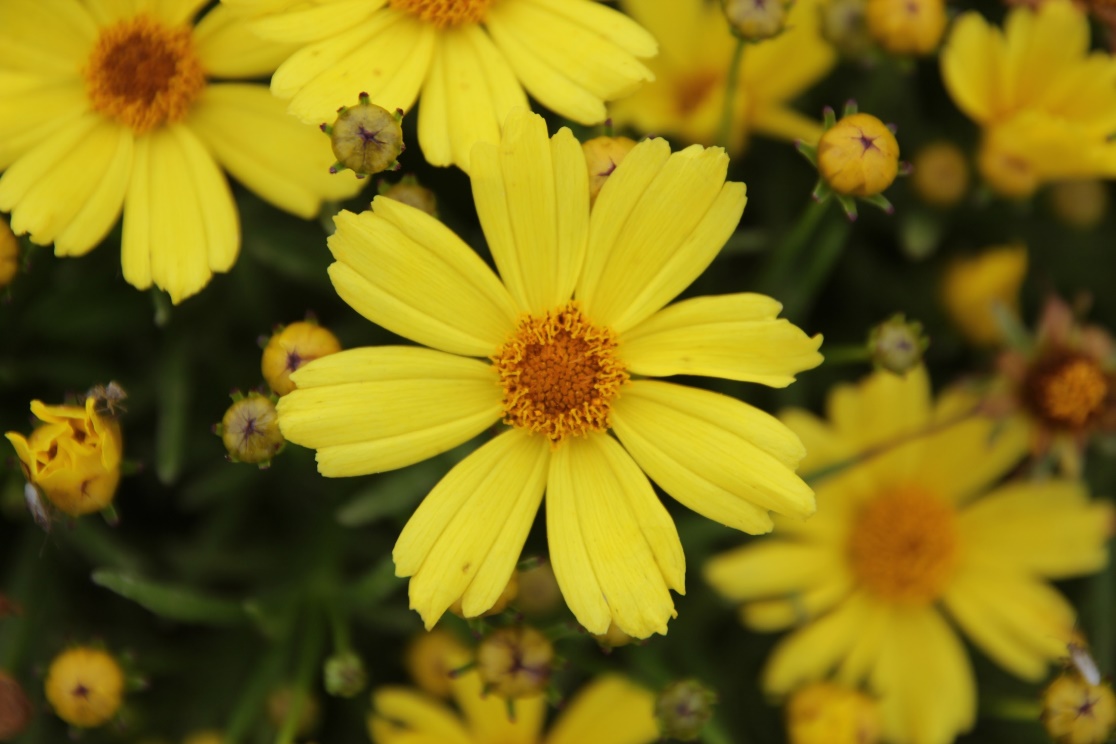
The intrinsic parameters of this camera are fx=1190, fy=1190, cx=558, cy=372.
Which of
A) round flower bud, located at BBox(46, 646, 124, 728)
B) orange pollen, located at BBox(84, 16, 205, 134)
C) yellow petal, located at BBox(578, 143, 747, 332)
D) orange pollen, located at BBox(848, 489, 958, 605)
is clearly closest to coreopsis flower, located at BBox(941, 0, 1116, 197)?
orange pollen, located at BBox(848, 489, 958, 605)

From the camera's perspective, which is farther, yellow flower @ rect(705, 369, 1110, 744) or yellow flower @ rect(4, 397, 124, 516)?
yellow flower @ rect(705, 369, 1110, 744)

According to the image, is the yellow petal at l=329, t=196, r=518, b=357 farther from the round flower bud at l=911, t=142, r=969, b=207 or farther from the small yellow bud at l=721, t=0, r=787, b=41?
the round flower bud at l=911, t=142, r=969, b=207

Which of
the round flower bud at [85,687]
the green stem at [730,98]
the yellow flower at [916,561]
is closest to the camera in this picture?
the round flower bud at [85,687]

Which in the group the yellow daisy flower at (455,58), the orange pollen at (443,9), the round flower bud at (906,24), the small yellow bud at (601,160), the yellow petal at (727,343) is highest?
the round flower bud at (906,24)

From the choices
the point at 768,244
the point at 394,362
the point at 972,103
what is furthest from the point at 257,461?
the point at 972,103

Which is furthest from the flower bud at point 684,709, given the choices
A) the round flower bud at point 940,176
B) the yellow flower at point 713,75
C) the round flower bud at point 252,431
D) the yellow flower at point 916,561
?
the round flower bud at point 940,176

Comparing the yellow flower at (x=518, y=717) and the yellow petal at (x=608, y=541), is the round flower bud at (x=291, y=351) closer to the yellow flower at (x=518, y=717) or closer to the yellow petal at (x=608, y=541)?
the yellow petal at (x=608, y=541)
